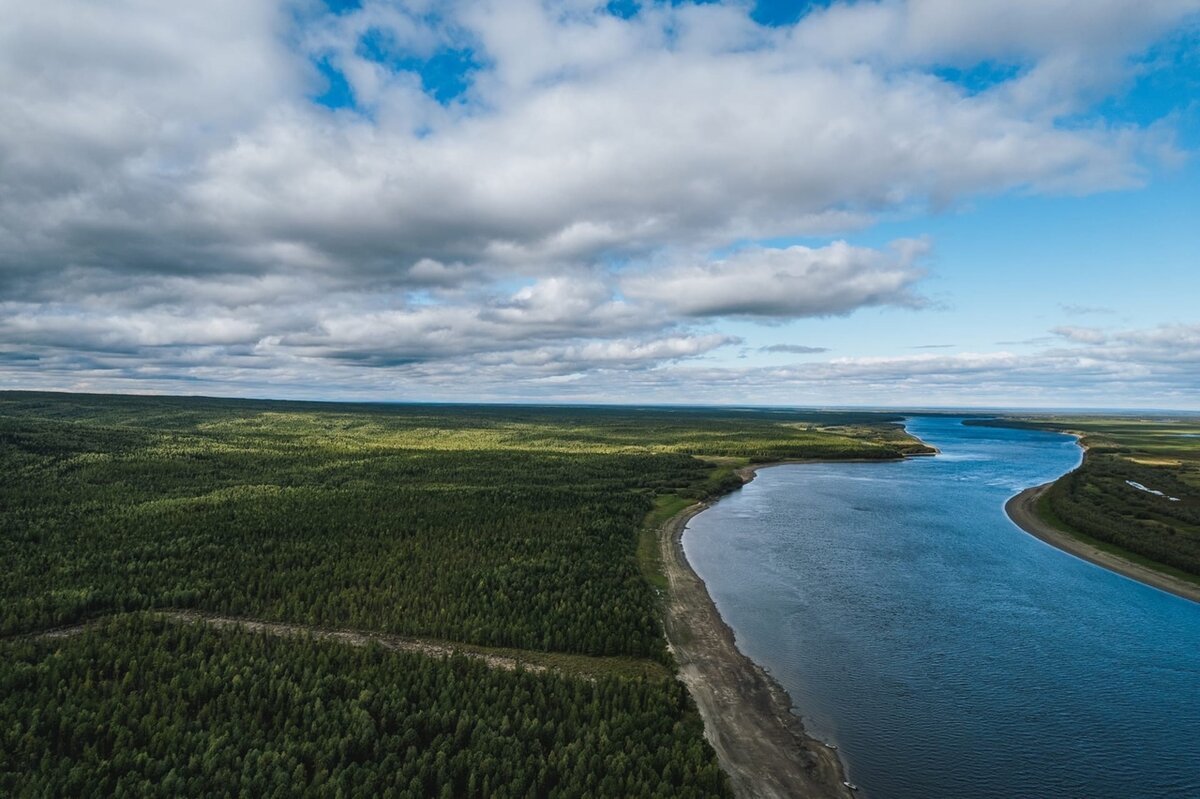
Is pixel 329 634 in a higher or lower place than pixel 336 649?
lower

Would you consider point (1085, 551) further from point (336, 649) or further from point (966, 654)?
point (336, 649)

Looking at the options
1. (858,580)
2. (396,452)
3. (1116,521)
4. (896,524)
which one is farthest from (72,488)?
(1116,521)

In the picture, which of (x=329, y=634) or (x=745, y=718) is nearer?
(x=745, y=718)

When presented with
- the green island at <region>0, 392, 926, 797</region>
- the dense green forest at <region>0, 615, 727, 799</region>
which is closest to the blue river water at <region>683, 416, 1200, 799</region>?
the green island at <region>0, 392, 926, 797</region>

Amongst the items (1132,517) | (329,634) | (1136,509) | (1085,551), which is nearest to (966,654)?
(1085,551)

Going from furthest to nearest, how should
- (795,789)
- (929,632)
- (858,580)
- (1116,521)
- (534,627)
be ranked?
(1116,521) < (858,580) < (929,632) < (534,627) < (795,789)

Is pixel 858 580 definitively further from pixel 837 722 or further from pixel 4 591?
pixel 4 591

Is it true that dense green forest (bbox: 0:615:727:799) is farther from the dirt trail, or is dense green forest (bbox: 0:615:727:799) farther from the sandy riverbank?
the dirt trail
